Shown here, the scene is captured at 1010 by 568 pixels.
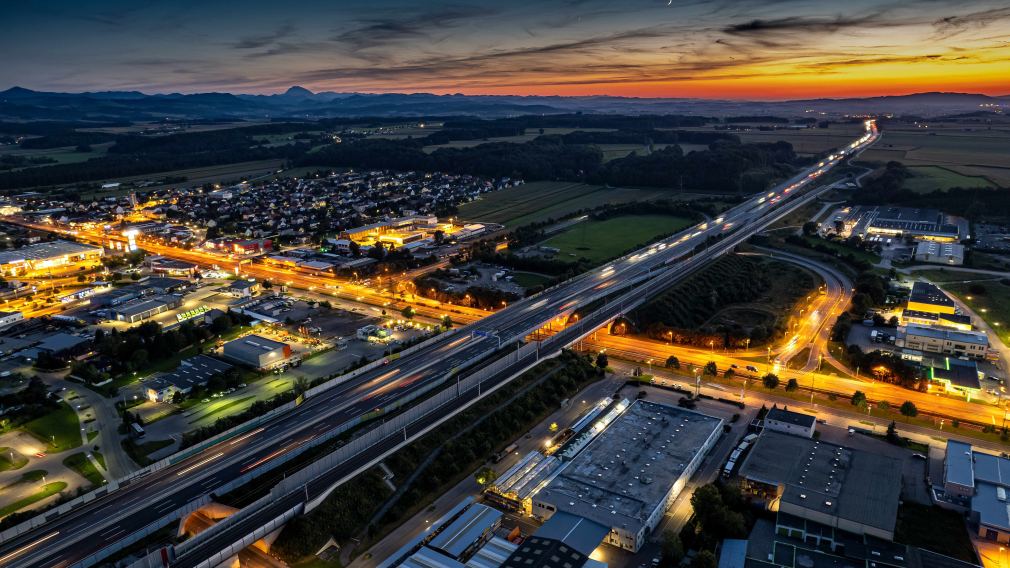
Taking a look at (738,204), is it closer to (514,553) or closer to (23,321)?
(514,553)

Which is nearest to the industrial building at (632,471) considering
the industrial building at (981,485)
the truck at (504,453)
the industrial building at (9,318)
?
the truck at (504,453)

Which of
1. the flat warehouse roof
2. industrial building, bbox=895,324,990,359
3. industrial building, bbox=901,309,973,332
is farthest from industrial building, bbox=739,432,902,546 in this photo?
the flat warehouse roof

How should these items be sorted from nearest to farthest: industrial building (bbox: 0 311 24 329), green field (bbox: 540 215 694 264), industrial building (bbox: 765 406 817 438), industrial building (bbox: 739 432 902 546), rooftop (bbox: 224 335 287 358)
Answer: industrial building (bbox: 739 432 902 546), industrial building (bbox: 765 406 817 438), rooftop (bbox: 224 335 287 358), industrial building (bbox: 0 311 24 329), green field (bbox: 540 215 694 264)

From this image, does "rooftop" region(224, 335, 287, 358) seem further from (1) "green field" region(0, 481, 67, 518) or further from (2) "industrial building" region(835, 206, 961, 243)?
(2) "industrial building" region(835, 206, 961, 243)

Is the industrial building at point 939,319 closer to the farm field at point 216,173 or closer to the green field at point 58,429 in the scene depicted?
the green field at point 58,429

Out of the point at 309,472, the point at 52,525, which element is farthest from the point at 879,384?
the point at 52,525

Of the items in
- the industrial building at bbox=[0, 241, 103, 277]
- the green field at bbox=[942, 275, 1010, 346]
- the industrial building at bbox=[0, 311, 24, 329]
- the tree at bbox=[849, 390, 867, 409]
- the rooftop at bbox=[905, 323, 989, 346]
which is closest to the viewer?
the tree at bbox=[849, 390, 867, 409]

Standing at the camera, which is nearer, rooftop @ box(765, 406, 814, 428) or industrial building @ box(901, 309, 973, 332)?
rooftop @ box(765, 406, 814, 428)
